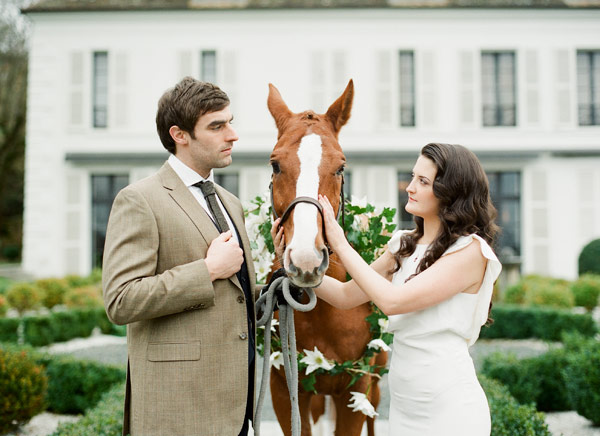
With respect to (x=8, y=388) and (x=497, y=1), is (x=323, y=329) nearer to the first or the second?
(x=8, y=388)

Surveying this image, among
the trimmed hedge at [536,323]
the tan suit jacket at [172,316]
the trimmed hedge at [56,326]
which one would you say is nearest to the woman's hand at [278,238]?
the tan suit jacket at [172,316]

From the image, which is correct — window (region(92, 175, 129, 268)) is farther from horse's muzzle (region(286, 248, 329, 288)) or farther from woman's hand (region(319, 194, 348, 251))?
horse's muzzle (region(286, 248, 329, 288))

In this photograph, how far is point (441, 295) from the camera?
6.49 ft

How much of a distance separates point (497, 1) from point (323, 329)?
1705cm

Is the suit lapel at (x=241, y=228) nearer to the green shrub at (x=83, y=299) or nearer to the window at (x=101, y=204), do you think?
the green shrub at (x=83, y=299)

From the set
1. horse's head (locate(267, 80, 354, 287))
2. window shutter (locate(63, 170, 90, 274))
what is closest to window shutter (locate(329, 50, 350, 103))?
window shutter (locate(63, 170, 90, 274))

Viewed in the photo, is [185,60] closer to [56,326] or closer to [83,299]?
[83,299]

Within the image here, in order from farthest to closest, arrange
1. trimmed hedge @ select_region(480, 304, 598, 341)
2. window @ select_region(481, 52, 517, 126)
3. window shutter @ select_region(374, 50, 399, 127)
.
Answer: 1. window @ select_region(481, 52, 517, 126)
2. window shutter @ select_region(374, 50, 399, 127)
3. trimmed hedge @ select_region(480, 304, 598, 341)

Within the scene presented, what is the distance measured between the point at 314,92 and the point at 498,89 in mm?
6260

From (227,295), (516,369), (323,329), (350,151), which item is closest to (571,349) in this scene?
(516,369)

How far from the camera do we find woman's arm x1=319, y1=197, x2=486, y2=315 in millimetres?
1971

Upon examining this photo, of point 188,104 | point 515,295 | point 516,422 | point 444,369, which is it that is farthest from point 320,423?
point 515,295

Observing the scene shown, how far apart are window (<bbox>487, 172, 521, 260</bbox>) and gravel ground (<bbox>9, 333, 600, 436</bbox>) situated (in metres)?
8.03

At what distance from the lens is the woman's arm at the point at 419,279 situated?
1971 mm
